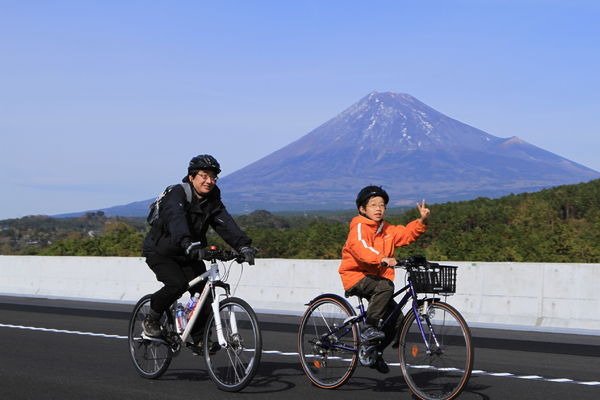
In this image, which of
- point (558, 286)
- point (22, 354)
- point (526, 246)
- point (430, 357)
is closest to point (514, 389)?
point (430, 357)

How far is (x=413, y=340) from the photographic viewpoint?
28.1 ft

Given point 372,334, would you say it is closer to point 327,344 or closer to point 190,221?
point 327,344

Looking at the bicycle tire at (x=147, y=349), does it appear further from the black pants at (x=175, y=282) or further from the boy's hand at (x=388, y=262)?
the boy's hand at (x=388, y=262)

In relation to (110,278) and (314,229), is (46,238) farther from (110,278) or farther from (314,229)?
(110,278)

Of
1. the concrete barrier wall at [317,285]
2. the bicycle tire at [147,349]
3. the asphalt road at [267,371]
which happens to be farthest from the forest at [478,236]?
the bicycle tire at [147,349]

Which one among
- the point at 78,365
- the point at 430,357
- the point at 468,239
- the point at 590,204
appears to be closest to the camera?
the point at 430,357

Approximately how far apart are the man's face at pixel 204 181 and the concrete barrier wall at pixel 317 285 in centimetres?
373

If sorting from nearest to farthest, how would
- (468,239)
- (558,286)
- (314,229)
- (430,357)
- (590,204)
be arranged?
(430,357) < (558,286) < (468,239) < (314,229) < (590,204)

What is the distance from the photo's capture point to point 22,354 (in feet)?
39.2

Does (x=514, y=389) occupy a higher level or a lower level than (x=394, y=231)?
lower

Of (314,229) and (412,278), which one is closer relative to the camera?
(412,278)

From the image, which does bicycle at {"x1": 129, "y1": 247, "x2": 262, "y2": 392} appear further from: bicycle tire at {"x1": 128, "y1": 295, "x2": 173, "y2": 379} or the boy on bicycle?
the boy on bicycle

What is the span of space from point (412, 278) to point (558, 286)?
804cm

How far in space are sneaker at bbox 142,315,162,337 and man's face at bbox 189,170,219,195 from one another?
1280 mm
